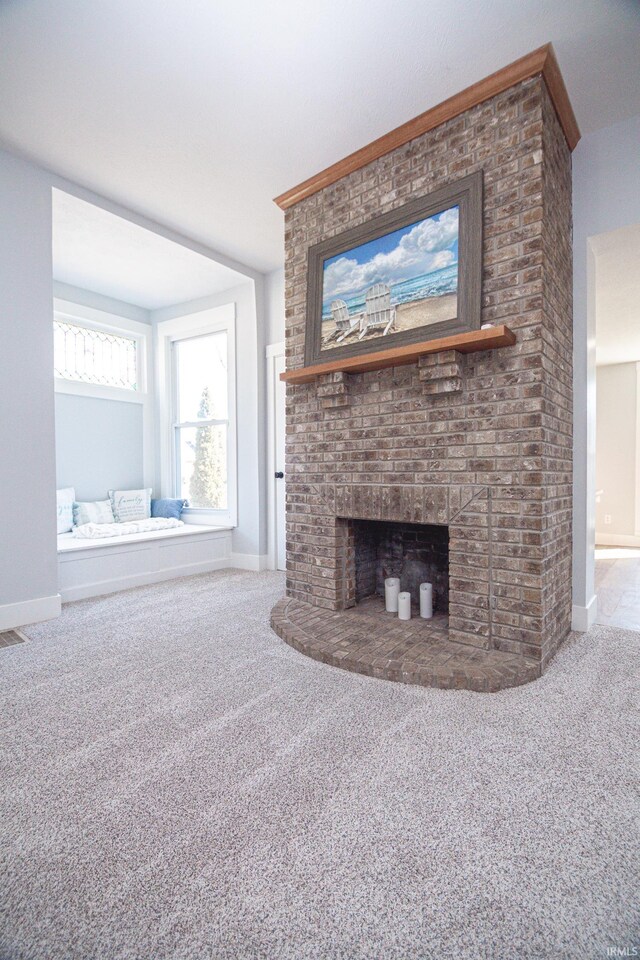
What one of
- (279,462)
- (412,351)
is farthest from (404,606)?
(279,462)

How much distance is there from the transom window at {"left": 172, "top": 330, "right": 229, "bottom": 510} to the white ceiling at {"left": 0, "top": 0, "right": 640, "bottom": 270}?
1981 mm

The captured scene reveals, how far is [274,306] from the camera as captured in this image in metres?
4.36

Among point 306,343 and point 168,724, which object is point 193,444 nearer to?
point 306,343

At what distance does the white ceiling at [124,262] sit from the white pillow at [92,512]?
6.97 ft

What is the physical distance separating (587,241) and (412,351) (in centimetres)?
132

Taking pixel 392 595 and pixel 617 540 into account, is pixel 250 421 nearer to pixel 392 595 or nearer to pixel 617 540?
pixel 392 595

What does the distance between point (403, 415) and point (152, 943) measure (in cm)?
217

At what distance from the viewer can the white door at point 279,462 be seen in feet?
14.0

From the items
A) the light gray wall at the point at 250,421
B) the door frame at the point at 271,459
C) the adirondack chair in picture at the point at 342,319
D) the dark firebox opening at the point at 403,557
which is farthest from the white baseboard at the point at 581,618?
the light gray wall at the point at 250,421

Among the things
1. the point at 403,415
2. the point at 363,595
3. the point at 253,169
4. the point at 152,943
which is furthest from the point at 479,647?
the point at 253,169

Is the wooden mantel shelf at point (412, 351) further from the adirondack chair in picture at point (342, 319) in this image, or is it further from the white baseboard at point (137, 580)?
the white baseboard at point (137, 580)

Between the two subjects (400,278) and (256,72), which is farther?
(400,278)

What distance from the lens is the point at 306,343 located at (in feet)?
9.48

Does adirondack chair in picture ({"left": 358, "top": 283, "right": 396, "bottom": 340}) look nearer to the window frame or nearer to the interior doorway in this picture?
the interior doorway
